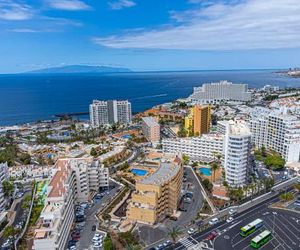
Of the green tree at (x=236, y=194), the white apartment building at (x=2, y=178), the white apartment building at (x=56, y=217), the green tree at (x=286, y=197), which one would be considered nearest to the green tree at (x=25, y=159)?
the white apartment building at (x=2, y=178)

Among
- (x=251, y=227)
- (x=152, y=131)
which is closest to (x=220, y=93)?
(x=152, y=131)

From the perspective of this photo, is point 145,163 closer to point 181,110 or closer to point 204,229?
point 204,229

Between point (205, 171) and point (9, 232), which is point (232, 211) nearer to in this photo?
point (205, 171)

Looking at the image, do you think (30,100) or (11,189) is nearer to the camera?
(11,189)

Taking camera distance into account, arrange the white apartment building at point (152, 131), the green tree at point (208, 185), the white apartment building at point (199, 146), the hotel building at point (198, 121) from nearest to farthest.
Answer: the green tree at point (208, 185)
the white apartment building at point (199, 146)
the white apartment building at point (152, 131)
the hotel building at point (198, 121)

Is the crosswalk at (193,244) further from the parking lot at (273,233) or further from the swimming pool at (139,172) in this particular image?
the swimming pool at (139,172)

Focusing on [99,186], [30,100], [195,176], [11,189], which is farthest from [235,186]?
[30,100]
